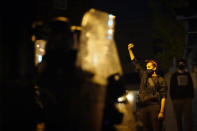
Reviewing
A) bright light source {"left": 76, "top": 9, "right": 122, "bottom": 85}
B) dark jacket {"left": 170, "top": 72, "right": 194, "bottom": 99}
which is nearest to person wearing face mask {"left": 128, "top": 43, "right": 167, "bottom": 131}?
dark jacket {"left": 170, "top": 72, "right": 194, "bottom": 99}

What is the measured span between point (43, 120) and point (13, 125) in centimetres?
41

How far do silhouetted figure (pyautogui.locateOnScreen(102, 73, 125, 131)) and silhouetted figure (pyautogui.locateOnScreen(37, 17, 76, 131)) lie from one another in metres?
0.63

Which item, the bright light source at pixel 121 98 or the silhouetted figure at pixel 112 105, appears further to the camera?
the bright light source at pixel 121 98

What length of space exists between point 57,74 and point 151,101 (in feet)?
12.5

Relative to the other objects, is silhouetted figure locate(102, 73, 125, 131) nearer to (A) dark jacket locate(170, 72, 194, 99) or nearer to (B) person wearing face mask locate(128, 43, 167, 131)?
(B) person wearing face mask locate(128, 43, 167, 131)

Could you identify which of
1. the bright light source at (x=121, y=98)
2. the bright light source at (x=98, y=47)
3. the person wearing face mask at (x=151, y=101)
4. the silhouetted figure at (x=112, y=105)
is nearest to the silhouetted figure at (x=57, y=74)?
the bright light source at (x=98, y=47)

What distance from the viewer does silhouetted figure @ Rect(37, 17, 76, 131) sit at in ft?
14.1

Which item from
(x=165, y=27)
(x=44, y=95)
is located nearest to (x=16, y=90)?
(x=44, y=95)

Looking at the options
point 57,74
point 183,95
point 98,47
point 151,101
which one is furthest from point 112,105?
point 183,95

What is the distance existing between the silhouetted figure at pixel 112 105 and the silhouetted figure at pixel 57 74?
25.0 inches

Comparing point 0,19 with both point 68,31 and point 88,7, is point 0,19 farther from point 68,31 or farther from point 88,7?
point 88,7

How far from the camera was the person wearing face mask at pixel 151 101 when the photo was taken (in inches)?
302

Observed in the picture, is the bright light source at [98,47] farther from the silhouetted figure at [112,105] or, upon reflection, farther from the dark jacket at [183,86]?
the dark jacket at [183,86]

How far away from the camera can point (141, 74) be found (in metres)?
8.20
